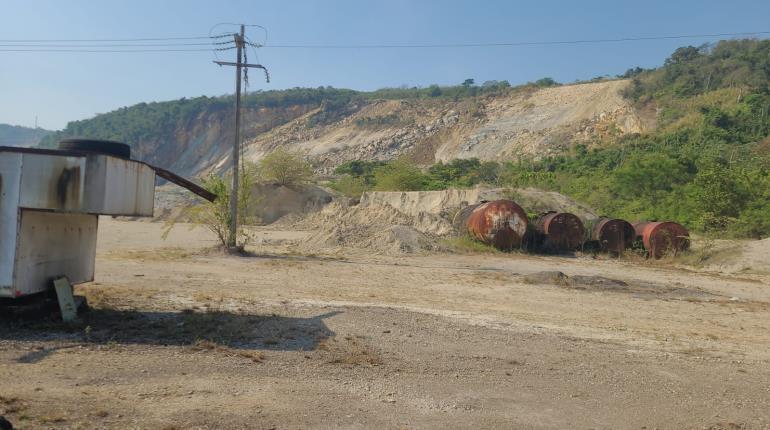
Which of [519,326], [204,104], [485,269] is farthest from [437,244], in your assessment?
[204,104]

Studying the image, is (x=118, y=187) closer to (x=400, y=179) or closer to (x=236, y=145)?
(x=236, y=145)

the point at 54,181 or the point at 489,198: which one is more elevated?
the point at 489,198

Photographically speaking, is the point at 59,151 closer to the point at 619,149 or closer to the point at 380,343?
the point at 380,343

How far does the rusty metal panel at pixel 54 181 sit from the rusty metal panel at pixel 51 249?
1.25 feet

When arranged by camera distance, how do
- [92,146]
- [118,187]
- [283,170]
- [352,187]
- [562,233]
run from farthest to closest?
[352,187] → [283,170] → [562,233] → [92,146] → [118,187]

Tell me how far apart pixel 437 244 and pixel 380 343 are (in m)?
16.0

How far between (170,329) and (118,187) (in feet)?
6.54

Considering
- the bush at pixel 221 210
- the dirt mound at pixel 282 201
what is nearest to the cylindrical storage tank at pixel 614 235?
the bush at pixel 221 210

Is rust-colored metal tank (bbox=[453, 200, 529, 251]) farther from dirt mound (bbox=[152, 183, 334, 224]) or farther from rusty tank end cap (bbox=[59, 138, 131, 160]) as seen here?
dirt mound (bbox=[152, 183, 334, 224])

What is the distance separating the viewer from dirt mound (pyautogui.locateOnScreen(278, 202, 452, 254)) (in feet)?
78.0

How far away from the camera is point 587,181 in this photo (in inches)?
1635

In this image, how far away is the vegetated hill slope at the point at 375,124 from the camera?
74125 millimetres

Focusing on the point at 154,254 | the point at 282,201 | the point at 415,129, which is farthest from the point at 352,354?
the point at 415,129

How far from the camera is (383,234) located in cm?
2461
